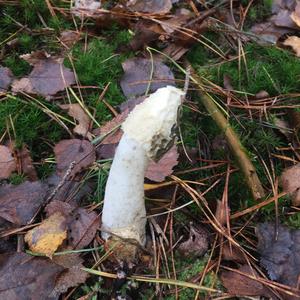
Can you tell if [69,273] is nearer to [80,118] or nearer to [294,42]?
[80,118]

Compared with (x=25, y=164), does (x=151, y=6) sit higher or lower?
higher

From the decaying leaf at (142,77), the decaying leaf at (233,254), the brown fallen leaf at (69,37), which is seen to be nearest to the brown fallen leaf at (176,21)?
the decaying leaf at (142,77)

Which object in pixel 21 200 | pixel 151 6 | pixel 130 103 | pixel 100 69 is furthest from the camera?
pixel 151 6

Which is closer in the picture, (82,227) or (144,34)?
(82,227)

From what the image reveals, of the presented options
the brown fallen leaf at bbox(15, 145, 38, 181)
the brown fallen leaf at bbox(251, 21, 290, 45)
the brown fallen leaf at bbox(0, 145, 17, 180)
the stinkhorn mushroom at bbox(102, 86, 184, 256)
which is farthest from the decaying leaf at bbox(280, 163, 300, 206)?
the brown fallen leaf at bbox(0, 145, 17, 180)

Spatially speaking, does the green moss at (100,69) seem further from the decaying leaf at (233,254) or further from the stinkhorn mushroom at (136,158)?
the decaying leaf at (233,254)

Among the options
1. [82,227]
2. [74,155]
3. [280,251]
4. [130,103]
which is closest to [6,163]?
[74,155]
